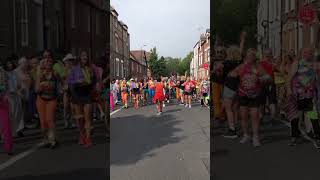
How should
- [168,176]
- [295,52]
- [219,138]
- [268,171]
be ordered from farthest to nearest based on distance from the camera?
[168,176]
[268,171]
[219,138]
[295,52]

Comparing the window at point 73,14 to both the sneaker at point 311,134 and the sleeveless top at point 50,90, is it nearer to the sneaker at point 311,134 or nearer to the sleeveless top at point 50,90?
the sleeveless top at point 50,90

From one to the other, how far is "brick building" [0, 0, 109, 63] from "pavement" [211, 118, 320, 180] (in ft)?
2.55

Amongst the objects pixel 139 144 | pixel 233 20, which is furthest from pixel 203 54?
pixel 139 144

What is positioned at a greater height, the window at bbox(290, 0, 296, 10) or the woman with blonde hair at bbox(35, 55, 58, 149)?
the window at bbox(290, 0, 296, 10)

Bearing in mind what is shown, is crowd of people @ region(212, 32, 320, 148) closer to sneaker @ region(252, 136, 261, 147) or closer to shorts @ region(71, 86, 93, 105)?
sneaker @ region(252, 136, 261, 147)

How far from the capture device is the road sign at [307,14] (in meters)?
2.27

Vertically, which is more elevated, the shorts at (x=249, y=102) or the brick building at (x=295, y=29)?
the brick building at (x=295, y=29)

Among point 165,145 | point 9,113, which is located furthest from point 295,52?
point 9,113

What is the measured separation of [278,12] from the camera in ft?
7.75

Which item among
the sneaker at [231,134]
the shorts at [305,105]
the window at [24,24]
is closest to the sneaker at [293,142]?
the shorts at [305,105]

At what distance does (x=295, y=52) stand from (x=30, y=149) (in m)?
1.43

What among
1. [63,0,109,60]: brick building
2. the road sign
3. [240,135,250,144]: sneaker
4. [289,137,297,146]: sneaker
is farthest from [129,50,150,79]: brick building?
[289,137,297,146]: sneaker

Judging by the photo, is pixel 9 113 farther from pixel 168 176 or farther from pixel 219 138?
pixel 168 176

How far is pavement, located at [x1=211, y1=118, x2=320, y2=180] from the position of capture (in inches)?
106
